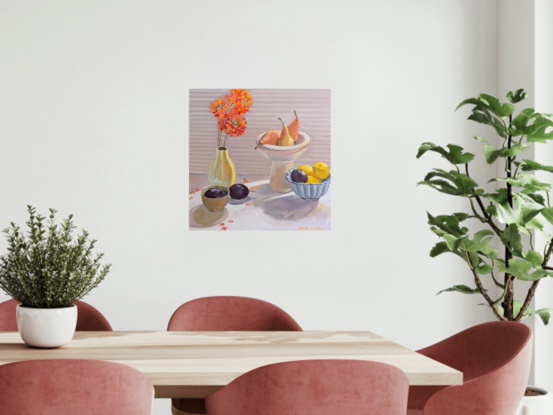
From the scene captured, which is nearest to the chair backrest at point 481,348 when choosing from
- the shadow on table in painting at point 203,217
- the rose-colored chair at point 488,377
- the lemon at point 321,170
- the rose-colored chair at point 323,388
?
the rose-colored chair at point 488,377

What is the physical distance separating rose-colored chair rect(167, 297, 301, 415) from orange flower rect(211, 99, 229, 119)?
1184 millimetres

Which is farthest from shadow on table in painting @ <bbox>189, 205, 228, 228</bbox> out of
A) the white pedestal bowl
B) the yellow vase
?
the white pedestal bowl

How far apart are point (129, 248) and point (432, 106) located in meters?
1.98

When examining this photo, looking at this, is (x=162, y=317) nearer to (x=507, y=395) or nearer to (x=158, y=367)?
(x=158, y=367)

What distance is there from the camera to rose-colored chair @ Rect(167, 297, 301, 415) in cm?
254

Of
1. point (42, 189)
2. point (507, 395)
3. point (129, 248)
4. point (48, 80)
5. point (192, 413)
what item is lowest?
point (192, 413)

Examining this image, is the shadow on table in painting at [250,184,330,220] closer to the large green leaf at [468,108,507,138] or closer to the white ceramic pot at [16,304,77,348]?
the large green leaf at [468,108,507,138]

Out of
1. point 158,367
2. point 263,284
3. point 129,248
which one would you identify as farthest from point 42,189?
point 158,367

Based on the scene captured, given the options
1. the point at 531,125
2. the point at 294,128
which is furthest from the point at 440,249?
the point at 294,128

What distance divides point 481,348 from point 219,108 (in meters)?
1.96

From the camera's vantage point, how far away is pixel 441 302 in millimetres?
3369

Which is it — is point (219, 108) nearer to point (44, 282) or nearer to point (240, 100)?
point (240, 100)

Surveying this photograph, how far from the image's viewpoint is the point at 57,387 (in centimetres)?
126

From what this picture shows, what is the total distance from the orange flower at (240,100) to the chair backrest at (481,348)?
175 centimetres
